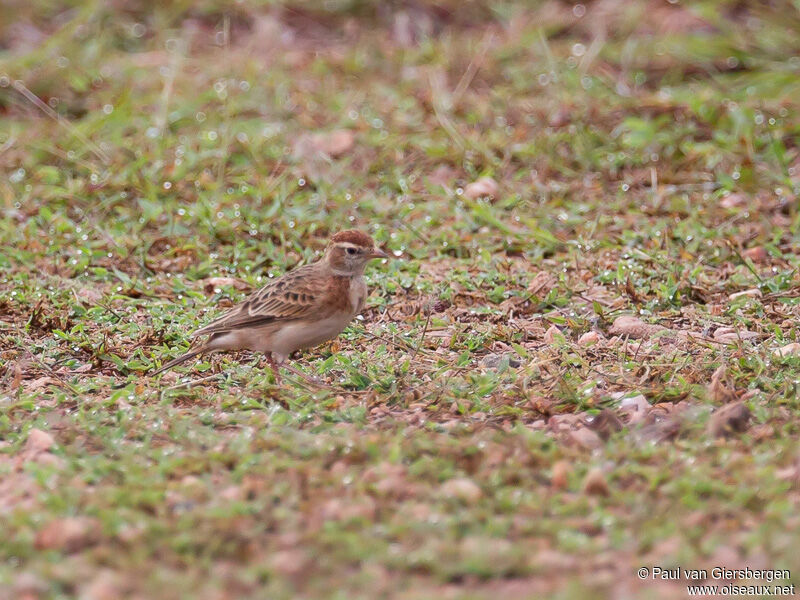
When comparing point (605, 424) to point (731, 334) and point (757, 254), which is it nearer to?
point (731, 334)

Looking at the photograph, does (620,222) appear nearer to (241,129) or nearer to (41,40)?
(241,129)

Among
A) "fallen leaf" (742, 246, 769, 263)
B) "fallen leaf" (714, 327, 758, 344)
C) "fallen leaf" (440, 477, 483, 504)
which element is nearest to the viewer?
"fallen leaf" (440, 477, 483, 504)

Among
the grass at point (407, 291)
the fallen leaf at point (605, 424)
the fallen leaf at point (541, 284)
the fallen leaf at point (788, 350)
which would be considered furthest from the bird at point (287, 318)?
the fallen leaf at point (788, 350)

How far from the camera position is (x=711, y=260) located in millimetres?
7777

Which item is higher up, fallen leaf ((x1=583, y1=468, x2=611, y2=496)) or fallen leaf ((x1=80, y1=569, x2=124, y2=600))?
fallen leaf ((x1=80, y1=569, x2=124, y2=600))

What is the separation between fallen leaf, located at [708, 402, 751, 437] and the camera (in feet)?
16.5

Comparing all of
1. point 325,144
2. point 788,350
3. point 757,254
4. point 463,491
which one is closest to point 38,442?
point 463,491

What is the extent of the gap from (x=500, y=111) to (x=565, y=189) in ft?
4.55

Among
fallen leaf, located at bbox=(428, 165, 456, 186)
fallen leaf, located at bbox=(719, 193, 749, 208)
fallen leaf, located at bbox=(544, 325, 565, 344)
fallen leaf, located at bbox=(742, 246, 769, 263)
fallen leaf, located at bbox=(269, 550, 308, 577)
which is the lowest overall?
fallen leaf, located at bbox=(742, 246, 769, 263)

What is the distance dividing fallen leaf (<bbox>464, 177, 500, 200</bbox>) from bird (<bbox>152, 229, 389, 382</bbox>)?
2531 millimetres

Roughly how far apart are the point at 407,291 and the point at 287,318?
4.43 feet

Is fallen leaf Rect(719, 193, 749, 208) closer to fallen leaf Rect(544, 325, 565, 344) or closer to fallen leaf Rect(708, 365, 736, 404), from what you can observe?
fallen leaf Rect(544, 325, 565, 344)

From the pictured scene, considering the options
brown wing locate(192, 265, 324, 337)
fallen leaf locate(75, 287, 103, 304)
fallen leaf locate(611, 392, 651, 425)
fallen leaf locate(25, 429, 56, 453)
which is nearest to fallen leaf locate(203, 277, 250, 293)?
fallen leaf locate(75, 287, 103, 304)

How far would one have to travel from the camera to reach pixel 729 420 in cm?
507
